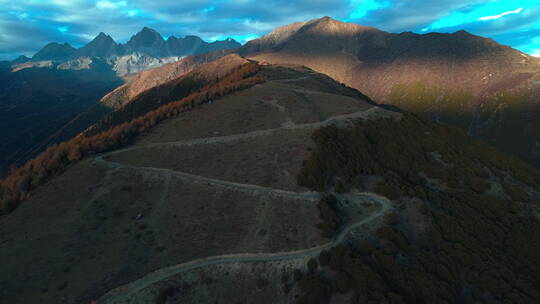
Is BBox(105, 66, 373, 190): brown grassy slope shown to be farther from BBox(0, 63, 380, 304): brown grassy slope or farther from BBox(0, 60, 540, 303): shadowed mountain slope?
BBox(0, 63, 380, 304): brown grassy slope

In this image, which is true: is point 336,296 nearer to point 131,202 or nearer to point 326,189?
point 326,189

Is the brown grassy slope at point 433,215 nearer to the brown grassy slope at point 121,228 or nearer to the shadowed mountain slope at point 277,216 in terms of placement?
the shadowed mountain slope at point 277,216

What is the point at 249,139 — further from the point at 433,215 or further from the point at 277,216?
the point at 433,215

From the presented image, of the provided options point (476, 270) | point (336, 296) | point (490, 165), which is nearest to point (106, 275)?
point (336, 296)

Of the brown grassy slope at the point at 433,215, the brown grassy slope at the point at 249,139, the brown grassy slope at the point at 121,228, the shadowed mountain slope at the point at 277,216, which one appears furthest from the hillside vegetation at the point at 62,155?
the brown grassy slope at the point at 433,215

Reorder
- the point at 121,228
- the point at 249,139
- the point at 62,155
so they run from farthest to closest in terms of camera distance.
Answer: the point at 249,139 → the point at 62,155 → the point at 121,228

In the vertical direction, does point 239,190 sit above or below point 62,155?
below

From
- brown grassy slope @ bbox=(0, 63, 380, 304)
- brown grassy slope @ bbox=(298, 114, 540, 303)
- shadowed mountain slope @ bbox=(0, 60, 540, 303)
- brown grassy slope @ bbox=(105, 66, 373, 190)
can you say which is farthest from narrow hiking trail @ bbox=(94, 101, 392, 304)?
brown grassy slope @ bbox=(298, 114, 540, 303)

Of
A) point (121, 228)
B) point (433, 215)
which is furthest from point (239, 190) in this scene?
point (433, 215)
